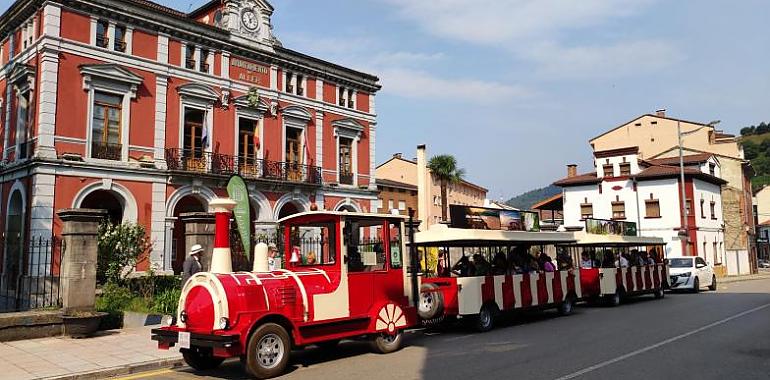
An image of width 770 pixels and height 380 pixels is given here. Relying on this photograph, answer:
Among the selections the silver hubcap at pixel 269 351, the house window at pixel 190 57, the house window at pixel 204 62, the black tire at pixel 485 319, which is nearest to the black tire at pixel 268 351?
the silver hubcap at pixel 269 351

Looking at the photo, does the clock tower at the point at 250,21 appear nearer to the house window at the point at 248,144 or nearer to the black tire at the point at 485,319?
the house window at the point at 248,144

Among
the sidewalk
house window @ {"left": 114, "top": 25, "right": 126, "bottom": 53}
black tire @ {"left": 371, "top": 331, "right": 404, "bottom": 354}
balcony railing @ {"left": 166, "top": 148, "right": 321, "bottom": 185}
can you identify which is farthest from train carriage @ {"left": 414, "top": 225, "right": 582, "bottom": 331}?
house window @ {"left": 114, "top": 25, "right": 126, "bottom": 53}

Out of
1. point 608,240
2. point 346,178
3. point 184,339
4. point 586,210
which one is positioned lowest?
point 184,339

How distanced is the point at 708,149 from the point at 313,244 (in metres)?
49.0

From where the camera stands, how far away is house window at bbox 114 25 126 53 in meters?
23.9

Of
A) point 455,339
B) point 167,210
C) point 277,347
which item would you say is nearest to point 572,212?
point 167,210

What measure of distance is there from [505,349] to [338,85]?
81.3 feet

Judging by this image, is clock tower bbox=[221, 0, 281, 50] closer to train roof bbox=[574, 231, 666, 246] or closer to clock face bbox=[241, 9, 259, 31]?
clock face bbox=[241, 9, 259, 31]

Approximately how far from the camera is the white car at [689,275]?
83.0 feet

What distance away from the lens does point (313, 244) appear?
10.9 m

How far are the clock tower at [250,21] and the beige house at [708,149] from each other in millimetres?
33865

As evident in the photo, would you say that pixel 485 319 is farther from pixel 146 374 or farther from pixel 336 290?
pixel 146 374

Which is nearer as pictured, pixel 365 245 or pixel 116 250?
pixel 365 245

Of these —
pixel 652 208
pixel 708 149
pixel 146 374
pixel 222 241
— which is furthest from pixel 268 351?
pixel 708 149
